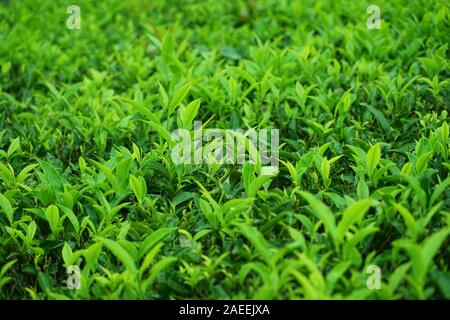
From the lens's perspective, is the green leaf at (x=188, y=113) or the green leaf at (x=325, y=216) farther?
the green leaf at (x=188, y=113)

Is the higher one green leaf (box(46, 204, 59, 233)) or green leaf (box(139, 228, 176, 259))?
green leaf (box(46, 204, 59, 233))

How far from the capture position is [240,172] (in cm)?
275

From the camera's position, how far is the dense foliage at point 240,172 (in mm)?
2133

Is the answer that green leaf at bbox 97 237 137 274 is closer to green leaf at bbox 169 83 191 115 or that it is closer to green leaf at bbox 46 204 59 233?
green leaf at bbox 46 204 59 233

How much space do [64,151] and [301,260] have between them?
1626 mm

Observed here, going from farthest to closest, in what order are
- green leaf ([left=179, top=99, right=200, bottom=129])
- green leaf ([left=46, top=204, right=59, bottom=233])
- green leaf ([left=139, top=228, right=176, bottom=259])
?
1. green leaf ([left=179, top=99, right=200, bottom=129])
2. green leaf ([left=46, top=204, right=59, bottom=233])
3. green leaf ([left=139, top=228, right=176, bottom=259])

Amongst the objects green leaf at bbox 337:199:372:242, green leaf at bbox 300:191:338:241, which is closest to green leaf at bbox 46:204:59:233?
green leaf at bbox 300:191:338:241

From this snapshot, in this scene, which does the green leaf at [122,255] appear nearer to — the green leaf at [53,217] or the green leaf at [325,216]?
the green leaf at [53,217]

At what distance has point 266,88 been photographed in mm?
3316

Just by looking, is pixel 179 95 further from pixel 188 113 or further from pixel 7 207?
pixel 7 207

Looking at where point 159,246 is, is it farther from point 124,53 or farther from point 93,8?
point 93,8

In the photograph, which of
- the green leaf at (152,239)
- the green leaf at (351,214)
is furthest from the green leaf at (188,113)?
the green leaf at (351,214)

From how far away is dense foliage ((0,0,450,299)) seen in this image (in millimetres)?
2133

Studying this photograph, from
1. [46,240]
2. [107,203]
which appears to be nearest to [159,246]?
[107,203]
